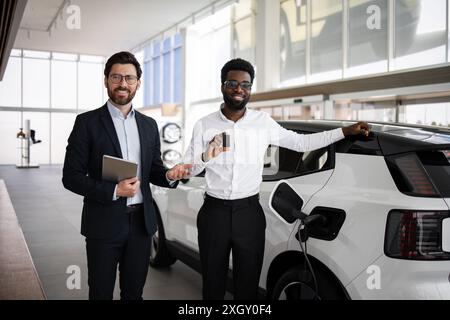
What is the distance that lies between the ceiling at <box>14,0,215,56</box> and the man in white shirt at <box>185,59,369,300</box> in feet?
29.8

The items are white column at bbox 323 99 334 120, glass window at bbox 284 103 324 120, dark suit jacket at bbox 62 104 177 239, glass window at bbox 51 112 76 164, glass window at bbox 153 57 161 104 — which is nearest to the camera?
dark suit jacket at bbox 62 104 177 239

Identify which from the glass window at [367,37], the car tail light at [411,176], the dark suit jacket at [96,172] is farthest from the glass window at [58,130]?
the car tail light at [411,176]

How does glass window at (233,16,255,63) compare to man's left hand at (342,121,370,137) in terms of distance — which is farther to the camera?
glass window at (233,16,255,63)

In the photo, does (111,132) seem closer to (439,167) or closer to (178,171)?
(178,171)

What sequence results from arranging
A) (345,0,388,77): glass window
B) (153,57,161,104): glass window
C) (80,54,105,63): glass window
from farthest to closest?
(80,54,105,63): glass window → (153,57,161,104): glass window → (345,0,388,77): glass window

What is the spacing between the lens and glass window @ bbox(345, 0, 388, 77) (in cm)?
868

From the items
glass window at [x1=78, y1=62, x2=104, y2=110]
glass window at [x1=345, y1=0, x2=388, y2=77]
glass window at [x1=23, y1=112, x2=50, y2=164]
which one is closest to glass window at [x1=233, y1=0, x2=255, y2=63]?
glass window at [x1=345, y1=0, x2=388, y2=77]

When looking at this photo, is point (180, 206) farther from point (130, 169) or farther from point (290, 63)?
point (290, 63)

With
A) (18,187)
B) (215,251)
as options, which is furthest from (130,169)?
(18,187)

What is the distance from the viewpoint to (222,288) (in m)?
2.55

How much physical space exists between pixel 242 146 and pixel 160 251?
2268 mm

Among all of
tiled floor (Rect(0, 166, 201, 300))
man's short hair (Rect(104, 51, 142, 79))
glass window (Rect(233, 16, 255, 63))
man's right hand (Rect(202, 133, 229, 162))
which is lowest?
tiled floor (Rect(0, 166, 201, 300))

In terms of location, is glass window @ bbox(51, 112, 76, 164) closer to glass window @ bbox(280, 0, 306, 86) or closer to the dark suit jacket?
glass window @ bbox(280, 0, 306, 86)

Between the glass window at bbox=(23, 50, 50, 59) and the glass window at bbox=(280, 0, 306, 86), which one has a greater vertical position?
the glass window at bbox=(23, 50, 50, 59)
